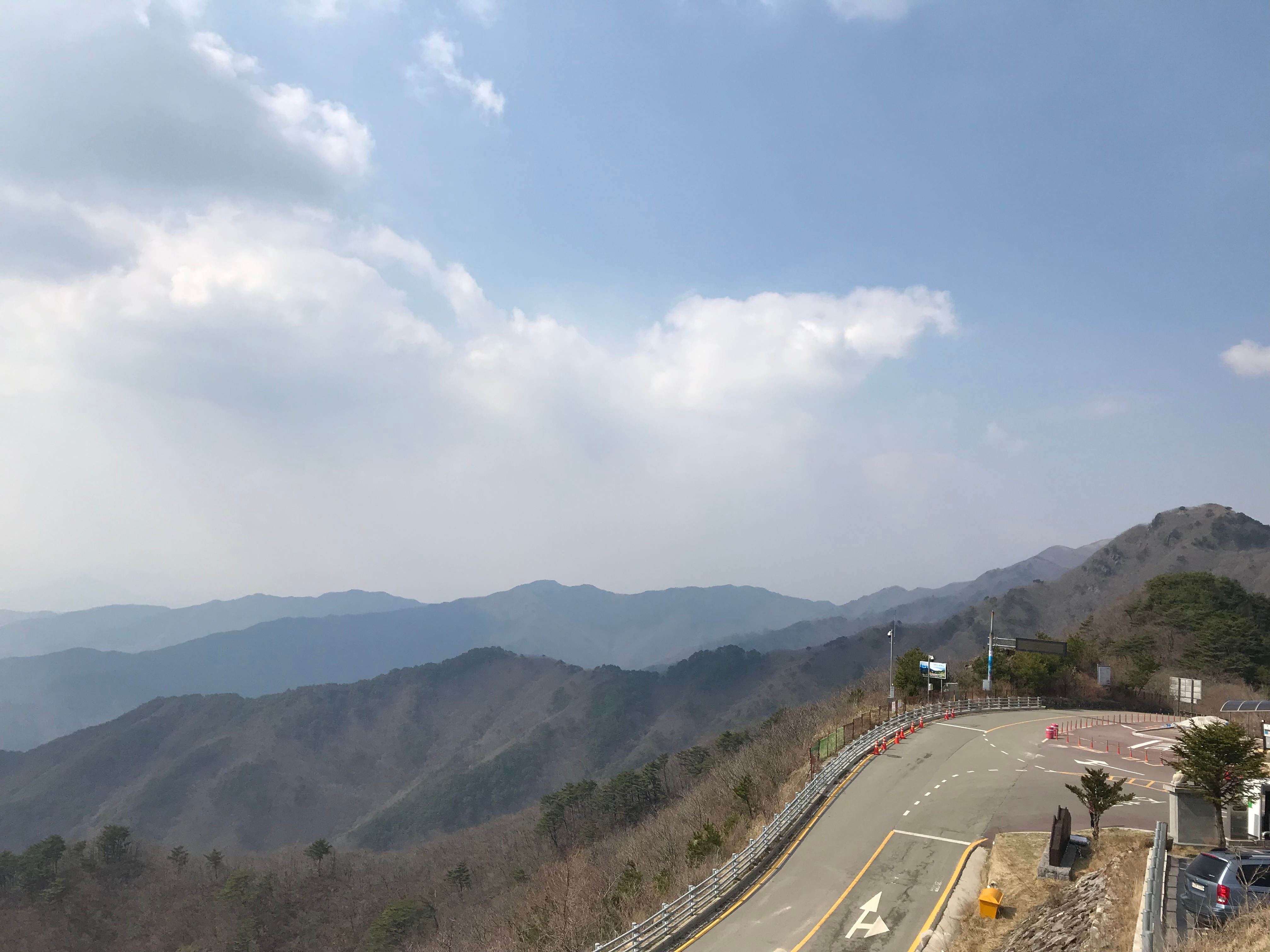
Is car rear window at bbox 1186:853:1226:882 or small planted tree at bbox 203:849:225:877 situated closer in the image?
car rear window at bbox 1186:853:1226:882

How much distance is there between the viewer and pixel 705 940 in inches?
810

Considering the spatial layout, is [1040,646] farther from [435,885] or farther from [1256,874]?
[435,885]

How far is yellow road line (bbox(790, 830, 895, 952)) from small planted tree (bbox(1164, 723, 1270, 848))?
411 inches

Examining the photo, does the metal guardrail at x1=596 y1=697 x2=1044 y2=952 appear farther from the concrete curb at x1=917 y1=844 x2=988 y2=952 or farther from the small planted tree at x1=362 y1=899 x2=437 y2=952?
the small planted tree at x1=362 y1=899 x2=437 y2=952

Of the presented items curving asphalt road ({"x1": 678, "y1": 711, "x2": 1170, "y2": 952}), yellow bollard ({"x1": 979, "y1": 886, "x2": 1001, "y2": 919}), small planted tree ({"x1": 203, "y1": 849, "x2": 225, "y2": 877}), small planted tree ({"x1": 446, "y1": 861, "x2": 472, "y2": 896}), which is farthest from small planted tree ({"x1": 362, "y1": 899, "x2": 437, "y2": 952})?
yellow bollard ({"x1": 979, "y1": 886, "x2": 1001, "y2": 919})

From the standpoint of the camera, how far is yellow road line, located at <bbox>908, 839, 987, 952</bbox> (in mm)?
19938

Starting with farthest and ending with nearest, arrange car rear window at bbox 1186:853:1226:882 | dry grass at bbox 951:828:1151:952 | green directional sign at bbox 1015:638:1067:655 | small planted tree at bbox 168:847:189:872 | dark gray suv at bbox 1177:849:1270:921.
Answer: small planted tree at bbox 168:847:189:872 → green directional sign at bbox 1015:638:1067:655 → dry grass at bbox 951:828:1151:952 → car rear window at bbox 1186:853:1226:882 → dark gray suv at bbox 1177:849:1270:921

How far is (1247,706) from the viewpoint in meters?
47.0

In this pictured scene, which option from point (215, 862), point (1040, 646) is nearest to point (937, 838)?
point (1040, 646)

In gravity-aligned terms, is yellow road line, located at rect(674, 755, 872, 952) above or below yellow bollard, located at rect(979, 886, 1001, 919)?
below

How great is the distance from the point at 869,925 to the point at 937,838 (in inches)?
313

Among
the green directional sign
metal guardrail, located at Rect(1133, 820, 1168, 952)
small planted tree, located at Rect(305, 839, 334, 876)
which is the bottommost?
small planted tree, located at Rect(305, 839, 334, 876)

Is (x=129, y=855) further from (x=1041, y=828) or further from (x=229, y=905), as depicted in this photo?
(x=1041, y=828)

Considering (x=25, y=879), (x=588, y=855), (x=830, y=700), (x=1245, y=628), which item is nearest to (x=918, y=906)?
(x=830, y=700)
